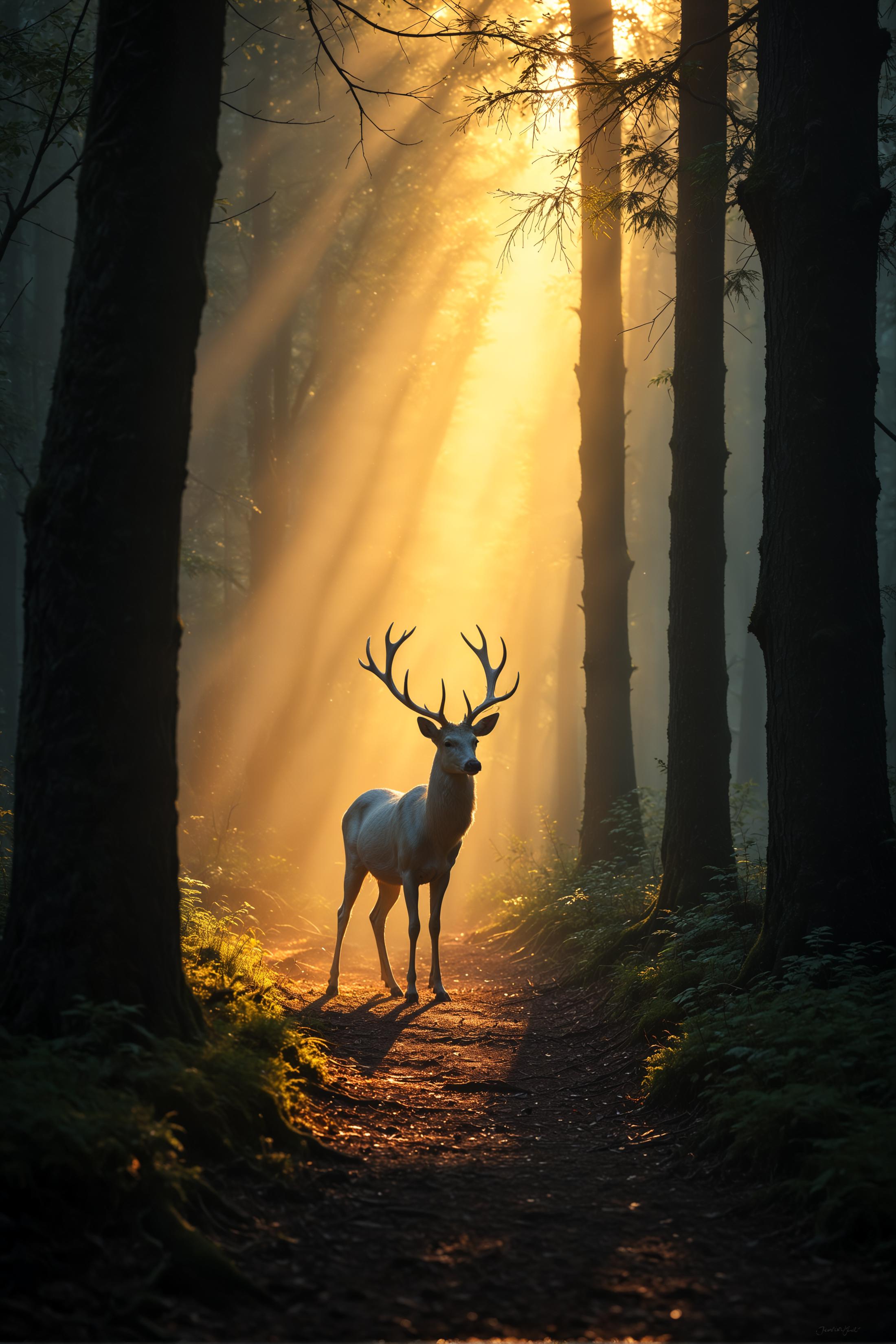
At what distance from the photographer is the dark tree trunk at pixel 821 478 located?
220 inches

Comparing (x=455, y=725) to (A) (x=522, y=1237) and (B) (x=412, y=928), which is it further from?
(A) (x=522, y=1237)

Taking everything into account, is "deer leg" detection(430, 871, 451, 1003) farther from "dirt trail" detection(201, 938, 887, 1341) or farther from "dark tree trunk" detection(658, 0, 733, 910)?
"dirt trail" detection(201, 938, 887, 1341)

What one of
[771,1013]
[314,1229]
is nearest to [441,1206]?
[314,1229]

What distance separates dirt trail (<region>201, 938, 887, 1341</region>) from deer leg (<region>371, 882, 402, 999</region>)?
9.91 feet

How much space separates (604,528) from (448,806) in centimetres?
539

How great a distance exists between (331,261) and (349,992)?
1550cm

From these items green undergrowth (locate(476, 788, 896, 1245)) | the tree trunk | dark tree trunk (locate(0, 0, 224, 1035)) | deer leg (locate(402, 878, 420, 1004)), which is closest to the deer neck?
deer leg (locate(402, 878, 420, 1004))

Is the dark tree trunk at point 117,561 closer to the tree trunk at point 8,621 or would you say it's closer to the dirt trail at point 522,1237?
the dirt trail at point 522,1237

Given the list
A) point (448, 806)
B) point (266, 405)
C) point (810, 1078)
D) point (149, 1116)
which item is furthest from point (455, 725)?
point (266, 405)

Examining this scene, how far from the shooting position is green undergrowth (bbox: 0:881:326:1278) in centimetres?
307

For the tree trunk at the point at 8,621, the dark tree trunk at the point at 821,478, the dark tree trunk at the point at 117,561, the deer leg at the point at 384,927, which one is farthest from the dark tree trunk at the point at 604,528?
the tree trunk at the point at 8,621

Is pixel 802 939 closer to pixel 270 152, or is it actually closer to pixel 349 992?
pixel 349 992

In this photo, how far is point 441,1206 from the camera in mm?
3844

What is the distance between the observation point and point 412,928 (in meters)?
9.09
